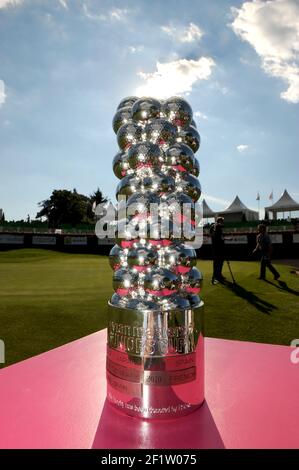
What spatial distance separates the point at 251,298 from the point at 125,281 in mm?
5852

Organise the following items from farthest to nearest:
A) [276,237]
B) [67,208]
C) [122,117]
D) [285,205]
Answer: [67,208], [285,205], [276,237], [122,117]

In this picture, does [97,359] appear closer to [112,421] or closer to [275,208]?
[112,421]

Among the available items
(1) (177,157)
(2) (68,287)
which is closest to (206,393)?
(1) (177,157)

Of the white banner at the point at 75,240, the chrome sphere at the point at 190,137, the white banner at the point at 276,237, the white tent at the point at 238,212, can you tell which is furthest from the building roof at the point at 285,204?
the chrome sphere at the point at 190,137

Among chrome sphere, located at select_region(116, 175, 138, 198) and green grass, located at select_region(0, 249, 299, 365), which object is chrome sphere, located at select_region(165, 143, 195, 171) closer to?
chrome sphere, located at select_region(116, 175, 138, 198)

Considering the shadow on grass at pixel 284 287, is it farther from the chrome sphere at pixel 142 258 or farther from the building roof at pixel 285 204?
the building roof at pixel 285 204

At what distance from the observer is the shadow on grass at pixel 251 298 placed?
19.4ft

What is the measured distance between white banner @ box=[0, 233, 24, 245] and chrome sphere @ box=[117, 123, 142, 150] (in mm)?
22970

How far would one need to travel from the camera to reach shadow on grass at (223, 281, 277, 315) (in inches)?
233

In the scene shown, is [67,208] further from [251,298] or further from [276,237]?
[251,298]

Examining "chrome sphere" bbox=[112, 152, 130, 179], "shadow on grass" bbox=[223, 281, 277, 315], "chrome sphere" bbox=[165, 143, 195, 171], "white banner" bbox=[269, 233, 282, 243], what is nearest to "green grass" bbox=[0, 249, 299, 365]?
"shadow on grass" bbox=[223, 281, 277, 315]

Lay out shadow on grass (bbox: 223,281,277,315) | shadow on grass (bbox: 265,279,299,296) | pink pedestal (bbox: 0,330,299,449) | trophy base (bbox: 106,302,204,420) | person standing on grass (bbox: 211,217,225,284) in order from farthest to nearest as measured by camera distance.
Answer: person standing on grass (bbox: 211,217,225,284), shadow on grass (bbox: 265,279,299,296), shadow on grass (bbox: 223,281,277,315), trophy base (bbox: 106,302,204,420), pink pedestal (bbox: 0,330,299,449)

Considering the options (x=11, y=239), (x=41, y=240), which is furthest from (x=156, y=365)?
(x=11, y=239)

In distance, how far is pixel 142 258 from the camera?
1449mm
